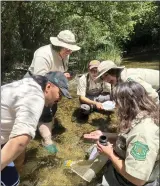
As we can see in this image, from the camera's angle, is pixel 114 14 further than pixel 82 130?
Yes

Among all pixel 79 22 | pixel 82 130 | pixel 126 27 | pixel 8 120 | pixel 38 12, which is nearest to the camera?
pixel 8 120

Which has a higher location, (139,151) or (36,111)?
(36,111)

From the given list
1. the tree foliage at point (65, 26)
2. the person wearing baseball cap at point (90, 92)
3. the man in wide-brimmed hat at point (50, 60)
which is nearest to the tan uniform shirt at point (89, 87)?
the person wearing baseball cap at point (90, 92)

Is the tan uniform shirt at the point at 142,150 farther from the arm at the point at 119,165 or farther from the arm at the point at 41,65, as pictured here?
the arm at the point at 41,65

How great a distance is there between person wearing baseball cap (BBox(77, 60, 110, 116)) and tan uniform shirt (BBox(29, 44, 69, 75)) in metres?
0.63

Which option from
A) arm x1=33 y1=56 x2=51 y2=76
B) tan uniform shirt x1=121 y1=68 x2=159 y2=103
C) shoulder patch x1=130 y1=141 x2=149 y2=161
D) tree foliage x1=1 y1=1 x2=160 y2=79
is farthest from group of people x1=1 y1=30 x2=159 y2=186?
tree foliage x1=1 y1=1 x2=160 y2=79

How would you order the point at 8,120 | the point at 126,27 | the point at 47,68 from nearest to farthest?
the point at 8,120, the point at 47,68, the point at 126,27

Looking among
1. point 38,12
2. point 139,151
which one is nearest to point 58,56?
point 139,151

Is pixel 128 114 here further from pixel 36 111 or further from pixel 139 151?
pixel 36 111

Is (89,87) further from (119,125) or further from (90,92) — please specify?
(119,125)

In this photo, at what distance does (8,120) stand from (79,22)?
8159 mm

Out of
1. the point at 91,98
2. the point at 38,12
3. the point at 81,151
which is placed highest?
the point at 38,12

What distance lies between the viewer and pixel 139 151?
168cm

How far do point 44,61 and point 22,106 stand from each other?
57.4 inches
